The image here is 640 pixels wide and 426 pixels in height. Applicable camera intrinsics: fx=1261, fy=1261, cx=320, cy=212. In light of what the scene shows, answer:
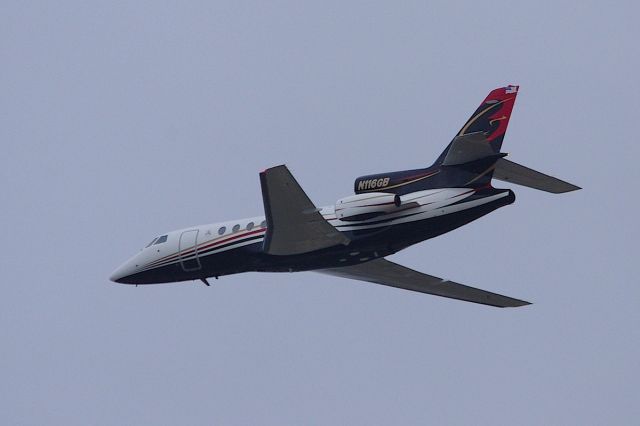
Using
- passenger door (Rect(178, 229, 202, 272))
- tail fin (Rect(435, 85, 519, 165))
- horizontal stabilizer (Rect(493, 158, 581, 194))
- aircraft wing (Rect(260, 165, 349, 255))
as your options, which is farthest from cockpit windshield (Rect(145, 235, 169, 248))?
horizontal stabilizer (Rect(493, 158, 581, 194))

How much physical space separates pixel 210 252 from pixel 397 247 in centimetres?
757

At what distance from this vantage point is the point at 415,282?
46.6 m

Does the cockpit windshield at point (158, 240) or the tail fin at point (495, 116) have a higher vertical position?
the tail fin at point (495, 116)

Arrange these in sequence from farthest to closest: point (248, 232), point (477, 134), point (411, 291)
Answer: point (411, 291), point (248, 232), point (477, 134)

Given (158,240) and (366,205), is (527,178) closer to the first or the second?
(366,205)

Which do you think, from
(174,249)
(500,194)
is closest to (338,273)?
(174,249)

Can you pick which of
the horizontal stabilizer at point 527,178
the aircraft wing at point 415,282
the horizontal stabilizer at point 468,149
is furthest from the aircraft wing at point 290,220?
the horizontal stabilizer at point 527,178

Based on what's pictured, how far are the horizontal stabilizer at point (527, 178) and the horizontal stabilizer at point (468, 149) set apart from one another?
0.70 meters

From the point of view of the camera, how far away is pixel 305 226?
4047 cm

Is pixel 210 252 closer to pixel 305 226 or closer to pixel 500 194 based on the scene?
pixel 305 226

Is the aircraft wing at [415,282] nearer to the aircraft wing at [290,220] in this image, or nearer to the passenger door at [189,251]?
the aircraft wing at [290,220]

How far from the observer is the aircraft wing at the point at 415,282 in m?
45.8

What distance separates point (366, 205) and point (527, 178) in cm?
517

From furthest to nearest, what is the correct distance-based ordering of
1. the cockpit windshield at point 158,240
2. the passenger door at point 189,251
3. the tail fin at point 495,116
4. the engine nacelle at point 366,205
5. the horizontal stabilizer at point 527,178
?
1. the cockpit windshield at point 158,240
2. the passenger door at point 189,251
3. the engine nacelle at point 366,205
4. the tail fin at point 495,116
5. the horizontal stabilizer at point 527,178
